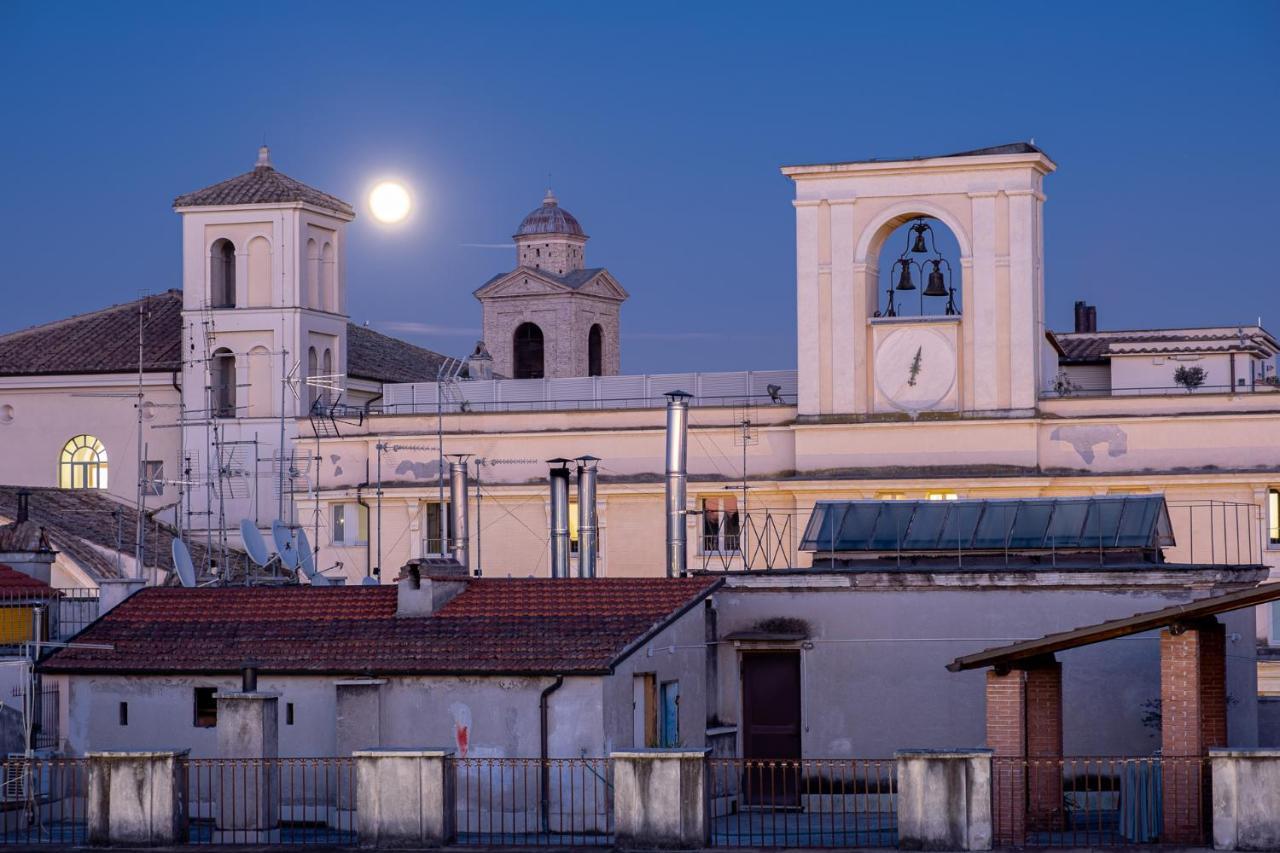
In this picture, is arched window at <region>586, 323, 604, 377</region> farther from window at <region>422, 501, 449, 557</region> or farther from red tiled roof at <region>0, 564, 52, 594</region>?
red tiled roof at <region>0, 564, 52, 594</region>

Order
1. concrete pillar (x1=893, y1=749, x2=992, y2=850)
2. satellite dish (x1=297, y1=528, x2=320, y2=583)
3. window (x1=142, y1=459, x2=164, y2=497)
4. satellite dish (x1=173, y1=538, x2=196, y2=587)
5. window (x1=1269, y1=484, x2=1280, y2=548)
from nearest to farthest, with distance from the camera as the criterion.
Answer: concrete pillar (x1=893, y1=749, x2=992, y2=850), satellite dish (x1=173, y1=538, x2=196, y2=587), satellite dish (x1=297, y1=528, x2=320, y2=583), window (x1=1269, y1=484, x2=1280, y2=548), window (x1=142, y1=459, x2=164, y2=497)

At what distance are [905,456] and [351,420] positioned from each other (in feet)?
50.3

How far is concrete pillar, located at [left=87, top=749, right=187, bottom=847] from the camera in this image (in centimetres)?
3158

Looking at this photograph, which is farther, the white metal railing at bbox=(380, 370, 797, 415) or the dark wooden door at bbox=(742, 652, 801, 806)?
the white metal railing at bbox=(380, 370, 797, 415)

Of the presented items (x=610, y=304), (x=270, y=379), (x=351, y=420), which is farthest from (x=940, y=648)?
(x=610, y=304)

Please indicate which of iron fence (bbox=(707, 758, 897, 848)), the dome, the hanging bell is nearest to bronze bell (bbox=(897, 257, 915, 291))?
the hanging bell

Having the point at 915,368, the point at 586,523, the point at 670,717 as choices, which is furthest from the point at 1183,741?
the point at 915,368

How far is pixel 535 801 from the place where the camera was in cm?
3375

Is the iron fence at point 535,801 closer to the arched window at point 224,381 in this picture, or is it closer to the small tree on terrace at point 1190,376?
the small tree on terrace at point 1190,376

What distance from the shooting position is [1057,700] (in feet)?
108

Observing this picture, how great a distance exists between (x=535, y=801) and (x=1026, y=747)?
267 inches

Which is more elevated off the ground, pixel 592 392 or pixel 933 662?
pixel 592 392

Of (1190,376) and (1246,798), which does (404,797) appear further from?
(1190,376)

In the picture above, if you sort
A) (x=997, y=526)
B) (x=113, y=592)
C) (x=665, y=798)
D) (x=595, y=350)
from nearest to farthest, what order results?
1. (x=665, y=798)
2. (x=113, y=592)
3. (x=997, y=526)
4. (x=595, y=350)
